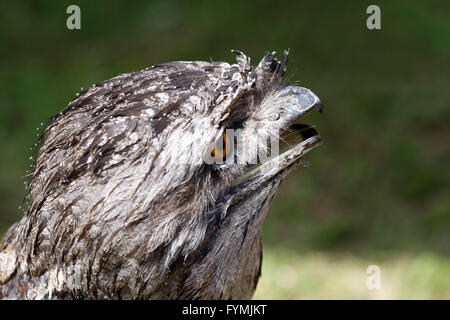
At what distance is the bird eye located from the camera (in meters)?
2.76

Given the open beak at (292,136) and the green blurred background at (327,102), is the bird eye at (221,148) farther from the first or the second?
the green blurred background at (327,102)

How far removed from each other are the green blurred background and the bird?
2451mm

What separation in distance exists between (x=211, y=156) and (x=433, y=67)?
616 cm

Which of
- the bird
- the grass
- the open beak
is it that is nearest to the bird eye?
the bird

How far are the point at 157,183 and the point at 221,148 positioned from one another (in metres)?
0.34

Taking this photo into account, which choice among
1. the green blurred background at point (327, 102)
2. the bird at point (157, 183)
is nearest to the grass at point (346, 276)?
the green blurred background at point (327, 102)

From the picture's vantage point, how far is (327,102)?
7.84m

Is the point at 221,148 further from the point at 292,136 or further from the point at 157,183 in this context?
the point at 292,136

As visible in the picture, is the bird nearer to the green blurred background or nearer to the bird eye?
the bird eye

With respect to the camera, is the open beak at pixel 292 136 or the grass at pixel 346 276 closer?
the open beak at pixel 292 136

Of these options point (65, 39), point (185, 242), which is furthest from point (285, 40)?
point (185, 242)

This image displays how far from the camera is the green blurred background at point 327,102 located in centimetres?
582

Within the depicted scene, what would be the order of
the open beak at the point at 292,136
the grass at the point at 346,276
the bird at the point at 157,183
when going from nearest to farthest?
the bird at the point at 157,183, the open beak at the point at 292,136, the grass at the point at 346,276
